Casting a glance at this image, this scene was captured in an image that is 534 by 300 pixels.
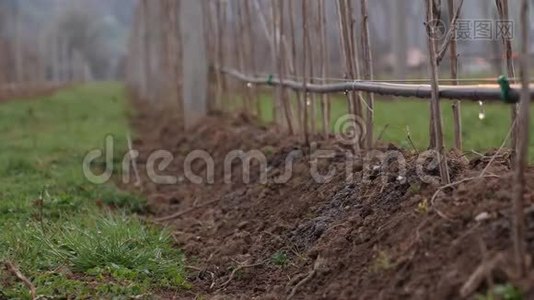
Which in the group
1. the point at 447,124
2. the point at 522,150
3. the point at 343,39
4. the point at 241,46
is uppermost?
the point at 241,46

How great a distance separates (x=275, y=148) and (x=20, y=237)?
2439 mm

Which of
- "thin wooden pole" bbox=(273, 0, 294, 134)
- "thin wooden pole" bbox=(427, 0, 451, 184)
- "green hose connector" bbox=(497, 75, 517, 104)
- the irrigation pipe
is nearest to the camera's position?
"green hose connector" bbox=(497, 75, 517, 104)

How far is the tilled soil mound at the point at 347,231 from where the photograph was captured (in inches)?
115

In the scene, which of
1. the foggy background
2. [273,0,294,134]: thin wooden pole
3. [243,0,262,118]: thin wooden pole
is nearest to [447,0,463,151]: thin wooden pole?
[273,0,294,134]: thin wooden pole

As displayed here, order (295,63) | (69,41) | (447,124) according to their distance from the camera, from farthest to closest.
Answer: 1. (69,41)
2. (447,124)
3. (295,63)

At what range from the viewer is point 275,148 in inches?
260

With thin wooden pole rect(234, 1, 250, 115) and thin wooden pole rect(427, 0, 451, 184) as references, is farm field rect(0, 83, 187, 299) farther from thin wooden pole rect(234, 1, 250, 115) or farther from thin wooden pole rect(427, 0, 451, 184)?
thin wooden pole rect(234, 1, 250, 115)

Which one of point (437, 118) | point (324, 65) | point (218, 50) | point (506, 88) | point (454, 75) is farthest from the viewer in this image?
point (218, 50)

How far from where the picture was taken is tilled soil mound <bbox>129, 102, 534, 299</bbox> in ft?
9.60

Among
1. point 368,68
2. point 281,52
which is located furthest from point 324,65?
point 368,68

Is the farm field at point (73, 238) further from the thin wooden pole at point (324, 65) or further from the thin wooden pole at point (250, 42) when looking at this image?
the thin wooden pole at point (250, 42)

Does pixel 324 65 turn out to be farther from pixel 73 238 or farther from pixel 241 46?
pixel 241 46

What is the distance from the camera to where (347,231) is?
3877mm

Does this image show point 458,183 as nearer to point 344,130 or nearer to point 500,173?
point 500,173
